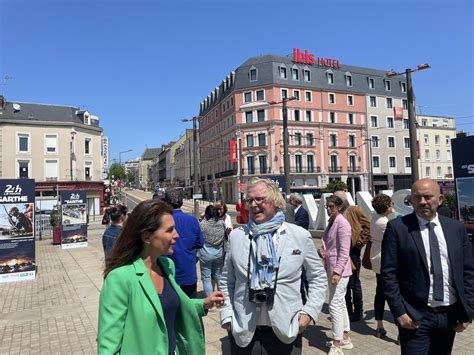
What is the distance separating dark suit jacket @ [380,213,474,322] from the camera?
2691 mm

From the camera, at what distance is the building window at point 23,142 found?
127ft

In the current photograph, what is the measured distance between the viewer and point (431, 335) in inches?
107

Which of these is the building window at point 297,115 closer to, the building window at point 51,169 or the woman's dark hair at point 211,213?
the building window at point 51,169

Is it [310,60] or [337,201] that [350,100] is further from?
[337,201]

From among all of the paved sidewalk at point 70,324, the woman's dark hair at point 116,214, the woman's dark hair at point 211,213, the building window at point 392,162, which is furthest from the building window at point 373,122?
the woman's dark hair at point 116,214

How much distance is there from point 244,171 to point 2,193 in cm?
4052

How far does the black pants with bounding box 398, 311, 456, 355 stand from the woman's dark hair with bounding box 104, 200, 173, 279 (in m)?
2.16

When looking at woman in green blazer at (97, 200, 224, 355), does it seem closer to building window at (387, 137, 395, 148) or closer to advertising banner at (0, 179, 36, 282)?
advertising banner at (0, 179, 36, 282)

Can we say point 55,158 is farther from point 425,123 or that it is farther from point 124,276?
point 425,123

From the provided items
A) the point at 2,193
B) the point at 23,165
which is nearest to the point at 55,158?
the point at 23,165

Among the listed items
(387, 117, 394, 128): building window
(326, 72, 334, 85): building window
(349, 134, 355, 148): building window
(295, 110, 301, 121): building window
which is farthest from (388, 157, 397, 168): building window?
(295, 110, 301, 121): building window

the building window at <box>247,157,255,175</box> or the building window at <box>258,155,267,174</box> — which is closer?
the building window at <box>258,155,267,174</box>

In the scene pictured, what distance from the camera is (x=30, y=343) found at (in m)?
5.02

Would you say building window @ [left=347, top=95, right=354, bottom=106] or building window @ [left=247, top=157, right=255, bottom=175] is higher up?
building window @ [left=347, top=95, right=354, bottom=106]
